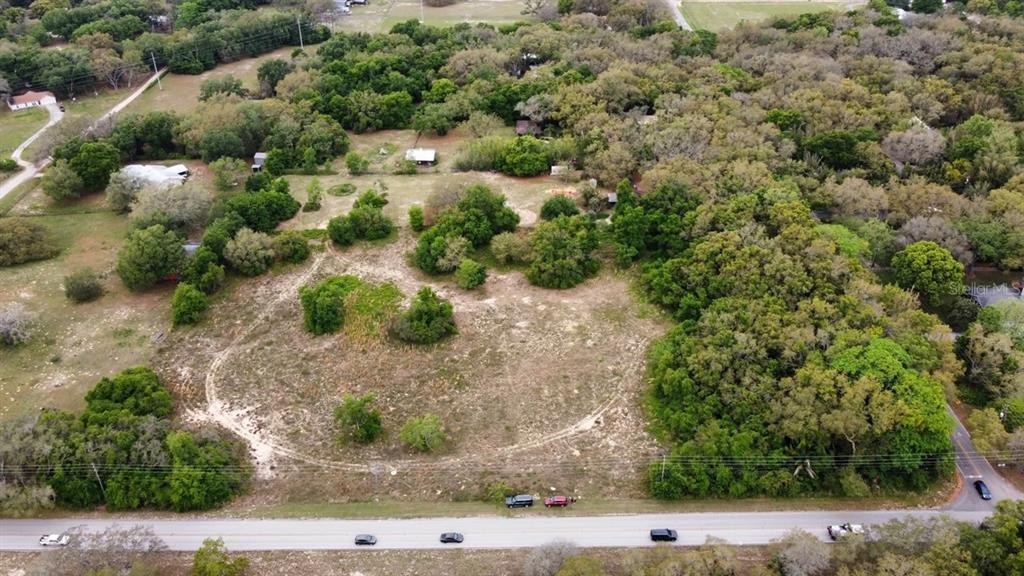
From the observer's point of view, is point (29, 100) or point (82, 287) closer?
point (82, 287)

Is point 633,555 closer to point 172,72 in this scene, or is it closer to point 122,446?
point 122,446

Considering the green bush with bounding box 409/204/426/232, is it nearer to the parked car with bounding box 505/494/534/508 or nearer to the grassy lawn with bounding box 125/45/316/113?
the parked car with bounding box 505/494/534/508

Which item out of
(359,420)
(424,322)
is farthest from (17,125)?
(359,420)

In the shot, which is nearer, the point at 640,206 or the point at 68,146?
the point at 640,206

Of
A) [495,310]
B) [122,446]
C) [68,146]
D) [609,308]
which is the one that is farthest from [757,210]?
[68,146]

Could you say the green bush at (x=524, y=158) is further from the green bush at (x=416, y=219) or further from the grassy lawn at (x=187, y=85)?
the grassy lawn at (x=187, y=85)

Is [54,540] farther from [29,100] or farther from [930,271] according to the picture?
[29,100]
